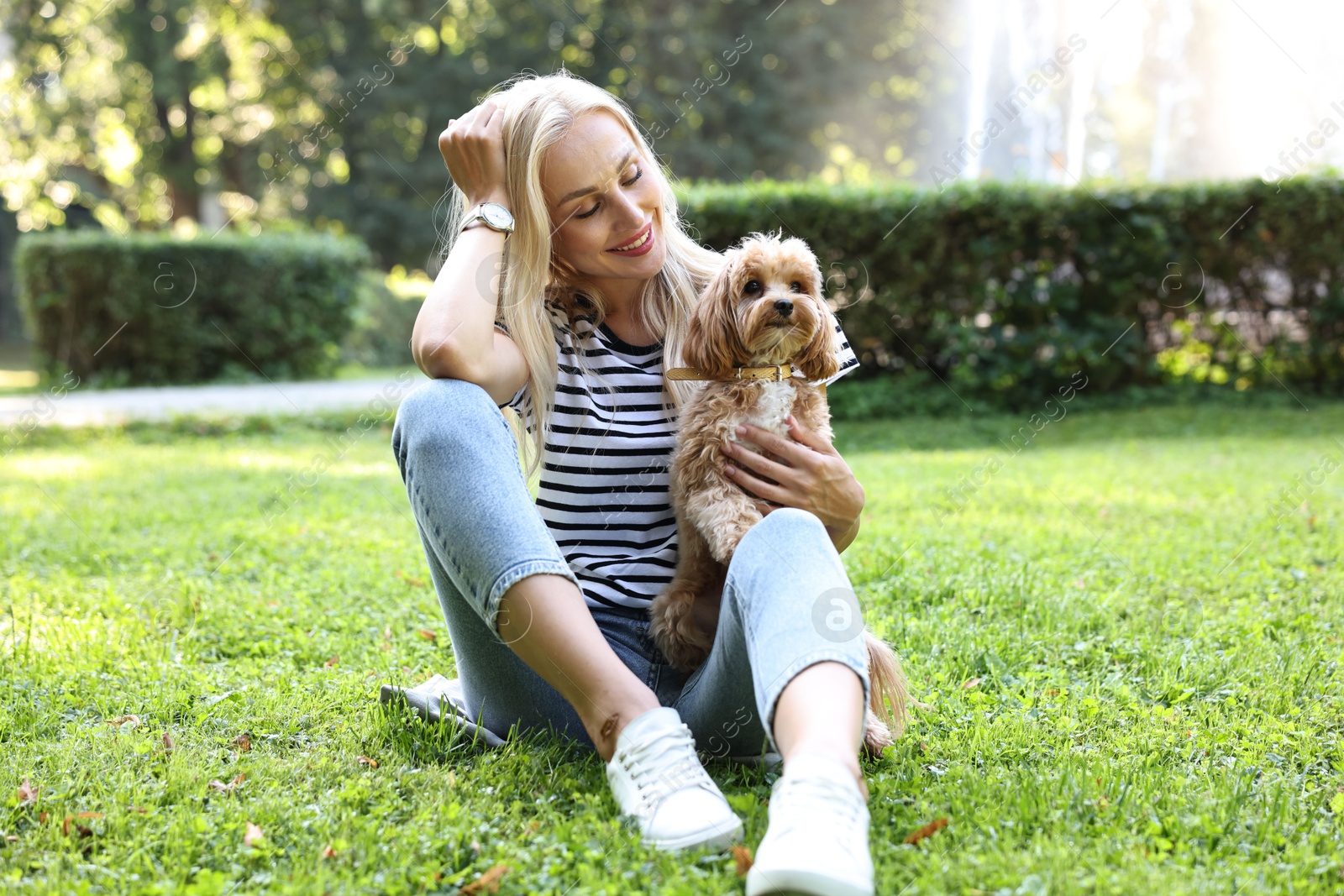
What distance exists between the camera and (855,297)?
30.5ft

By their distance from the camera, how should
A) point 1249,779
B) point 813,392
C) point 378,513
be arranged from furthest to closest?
point 378,513 → point 813,392 → point 1249,779

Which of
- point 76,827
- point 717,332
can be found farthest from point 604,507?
point 76,827

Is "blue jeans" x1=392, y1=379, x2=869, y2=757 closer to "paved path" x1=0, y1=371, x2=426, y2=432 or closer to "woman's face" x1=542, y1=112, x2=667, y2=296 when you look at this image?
"woman's face" x1=542, y1=112, x2=667, y2=296

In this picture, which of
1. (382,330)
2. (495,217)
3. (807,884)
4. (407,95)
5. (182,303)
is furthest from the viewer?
(407,95)

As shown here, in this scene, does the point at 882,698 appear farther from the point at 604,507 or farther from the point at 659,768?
the point at 604,507

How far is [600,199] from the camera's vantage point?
8.59 ft

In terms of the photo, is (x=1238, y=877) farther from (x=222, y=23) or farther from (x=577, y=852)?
(x=222, y=23)

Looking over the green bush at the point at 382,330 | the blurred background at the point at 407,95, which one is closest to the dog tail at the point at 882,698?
the green bush at the point at 382,330

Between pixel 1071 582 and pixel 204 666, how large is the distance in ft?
9.74

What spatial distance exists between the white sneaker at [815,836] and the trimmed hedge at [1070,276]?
292 inches

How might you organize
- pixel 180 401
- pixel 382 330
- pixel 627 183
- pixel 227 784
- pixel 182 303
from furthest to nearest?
1. pixel 382 330
2. pixel 182 303
3. pixel 180 401
4. pixel 627 183
5. pixel 227 784

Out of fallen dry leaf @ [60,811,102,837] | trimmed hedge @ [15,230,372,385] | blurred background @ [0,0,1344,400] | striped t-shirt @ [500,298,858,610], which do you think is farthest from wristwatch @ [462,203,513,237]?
blurred background @ [0,0,1344,400]

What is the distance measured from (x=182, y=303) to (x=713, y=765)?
36.6ft

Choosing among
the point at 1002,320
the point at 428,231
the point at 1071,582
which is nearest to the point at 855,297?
the point at 1002,320
